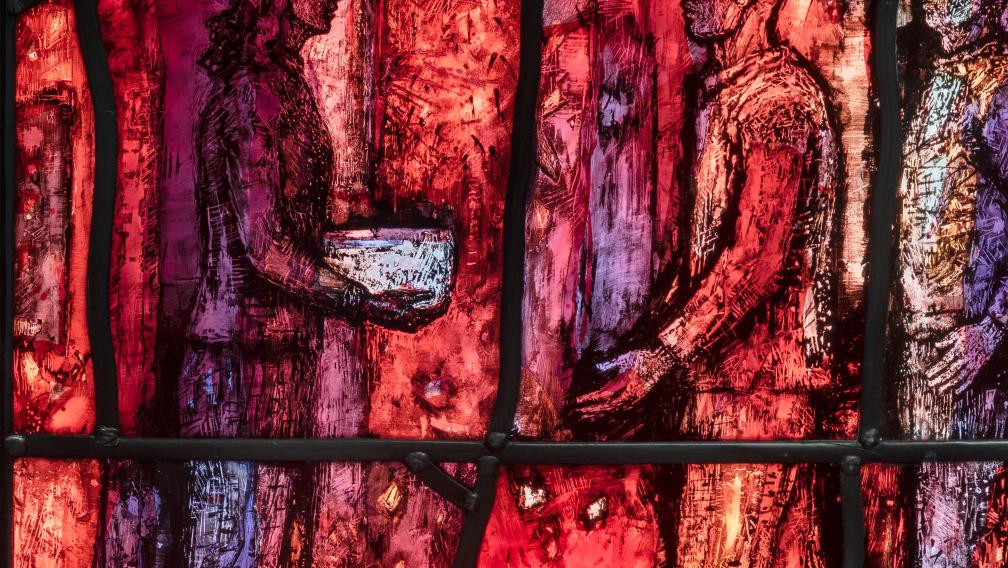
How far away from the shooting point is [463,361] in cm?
62

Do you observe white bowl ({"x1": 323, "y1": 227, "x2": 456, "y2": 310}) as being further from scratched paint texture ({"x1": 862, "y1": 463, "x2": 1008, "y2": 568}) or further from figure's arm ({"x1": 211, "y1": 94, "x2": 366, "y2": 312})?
scratched paint texture ({"x1": 862, "y1": 463, "x2": 1008, "y2": 568})

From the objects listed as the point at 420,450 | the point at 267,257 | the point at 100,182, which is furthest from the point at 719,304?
the point at 100,182

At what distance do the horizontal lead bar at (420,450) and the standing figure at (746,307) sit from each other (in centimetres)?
1

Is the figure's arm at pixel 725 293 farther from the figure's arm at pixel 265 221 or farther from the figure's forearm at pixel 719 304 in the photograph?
the figure's arm at pixel 265 221

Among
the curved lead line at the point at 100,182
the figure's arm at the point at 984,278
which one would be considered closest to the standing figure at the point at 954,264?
the figure's arm at the point at 984,278

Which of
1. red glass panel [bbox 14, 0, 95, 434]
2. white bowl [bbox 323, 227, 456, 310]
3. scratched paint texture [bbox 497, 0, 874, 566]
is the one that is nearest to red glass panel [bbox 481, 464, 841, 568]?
scratched paint texture [bbox 497, 0, 874, 566]

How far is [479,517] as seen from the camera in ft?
2.03

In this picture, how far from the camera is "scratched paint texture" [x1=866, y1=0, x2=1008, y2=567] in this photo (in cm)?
62

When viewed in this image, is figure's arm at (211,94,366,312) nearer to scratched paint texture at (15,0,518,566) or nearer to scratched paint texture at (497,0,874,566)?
scratched paint texture at (15,0,518,566)

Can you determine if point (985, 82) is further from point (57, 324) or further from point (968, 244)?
point (57, 324)

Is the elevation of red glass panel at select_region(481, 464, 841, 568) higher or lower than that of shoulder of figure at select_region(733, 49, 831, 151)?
lower

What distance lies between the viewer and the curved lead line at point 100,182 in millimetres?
604

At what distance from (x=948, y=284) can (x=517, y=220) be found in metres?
0.45

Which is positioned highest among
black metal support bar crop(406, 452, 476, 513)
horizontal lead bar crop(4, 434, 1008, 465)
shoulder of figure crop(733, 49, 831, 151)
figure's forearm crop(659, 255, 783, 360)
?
shoulder of figure crop(733, 49, 831, 151)
